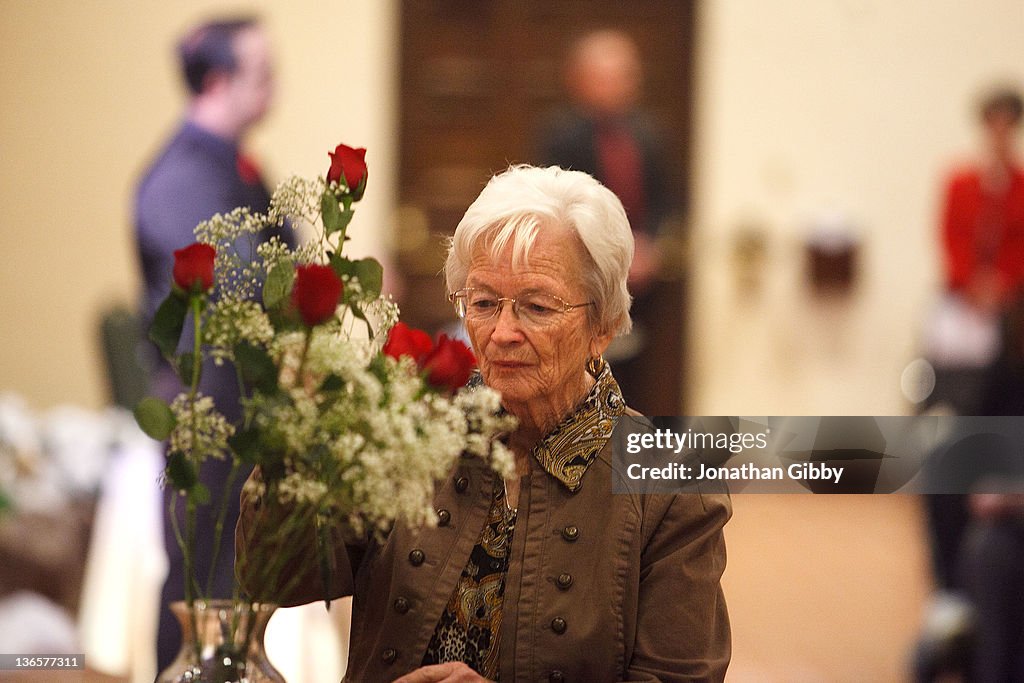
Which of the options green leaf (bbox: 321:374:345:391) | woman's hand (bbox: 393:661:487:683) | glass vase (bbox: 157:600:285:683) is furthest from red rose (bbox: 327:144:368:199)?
woman's hand (bbox: 393:661:487:683)

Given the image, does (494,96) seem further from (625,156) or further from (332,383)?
(332,383)

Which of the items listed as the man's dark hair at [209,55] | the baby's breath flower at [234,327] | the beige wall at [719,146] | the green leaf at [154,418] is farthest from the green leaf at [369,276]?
the beige wall at [719,146]

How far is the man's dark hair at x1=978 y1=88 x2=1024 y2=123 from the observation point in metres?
6.37

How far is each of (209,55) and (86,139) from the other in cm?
290

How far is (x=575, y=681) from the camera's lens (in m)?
1.62

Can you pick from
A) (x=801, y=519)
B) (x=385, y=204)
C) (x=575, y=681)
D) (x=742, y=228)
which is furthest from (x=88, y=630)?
(x=742, y=228)

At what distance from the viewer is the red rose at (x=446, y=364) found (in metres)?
1.34

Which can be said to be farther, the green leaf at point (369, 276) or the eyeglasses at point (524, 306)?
the eyeglasses at point (524, 306)

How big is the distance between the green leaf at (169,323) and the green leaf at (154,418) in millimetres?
54

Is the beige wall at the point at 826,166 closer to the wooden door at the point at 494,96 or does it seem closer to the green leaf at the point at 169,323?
the wooden door at the point at 494,96

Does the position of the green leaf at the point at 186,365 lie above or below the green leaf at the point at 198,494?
above

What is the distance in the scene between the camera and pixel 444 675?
5.15ft

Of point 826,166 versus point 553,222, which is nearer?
point 553,222

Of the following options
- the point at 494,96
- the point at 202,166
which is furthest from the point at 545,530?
the point at 494,96
